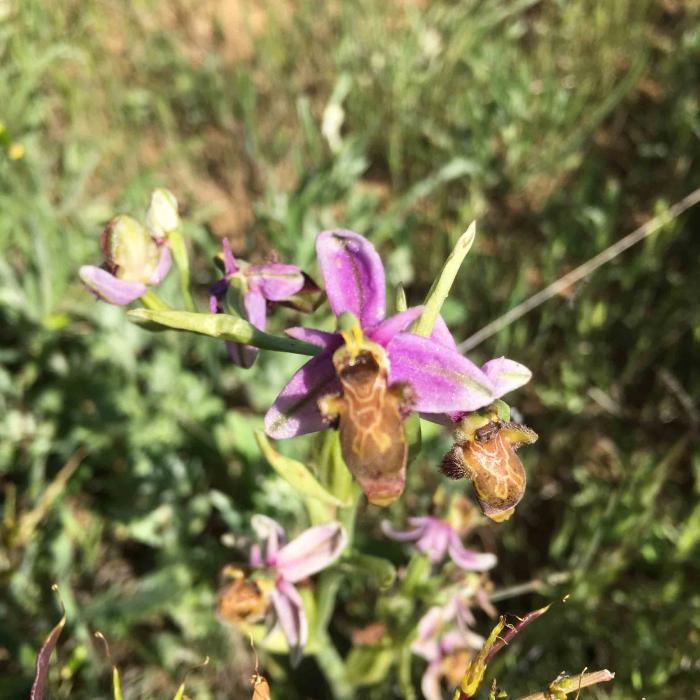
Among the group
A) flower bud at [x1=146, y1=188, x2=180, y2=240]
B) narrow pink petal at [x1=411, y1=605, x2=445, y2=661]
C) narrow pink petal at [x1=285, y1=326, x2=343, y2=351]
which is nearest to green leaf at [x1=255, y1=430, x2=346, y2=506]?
narrow pink petal at [x1=285, y1=326, x2=343, y2=351]

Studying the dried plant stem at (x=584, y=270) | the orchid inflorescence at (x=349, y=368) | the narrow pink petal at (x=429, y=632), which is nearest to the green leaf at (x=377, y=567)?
the orchid inflorescence at (x=349, y=368)

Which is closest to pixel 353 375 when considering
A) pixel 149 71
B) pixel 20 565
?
pixel 20 565

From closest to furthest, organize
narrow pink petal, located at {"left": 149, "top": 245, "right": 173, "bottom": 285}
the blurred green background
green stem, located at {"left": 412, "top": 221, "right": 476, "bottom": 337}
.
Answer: green stem, located at {"left": 412, "top": 221, "right": 476, "bottom": 337}, narrow pink petal, located at {"left": 149, "top": 245, "right": 173, "bottom": 285}, the blurred green background

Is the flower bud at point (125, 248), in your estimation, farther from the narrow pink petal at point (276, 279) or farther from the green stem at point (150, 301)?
the narrow pink petal at point (276, 279)

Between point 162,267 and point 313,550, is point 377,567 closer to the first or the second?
point 313,550

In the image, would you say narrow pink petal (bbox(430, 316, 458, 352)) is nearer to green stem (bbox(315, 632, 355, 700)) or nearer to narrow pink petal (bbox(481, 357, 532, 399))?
narrow pink petal (bbox(481, 357, 532, 399))

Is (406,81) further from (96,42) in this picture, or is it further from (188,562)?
(188,562)
